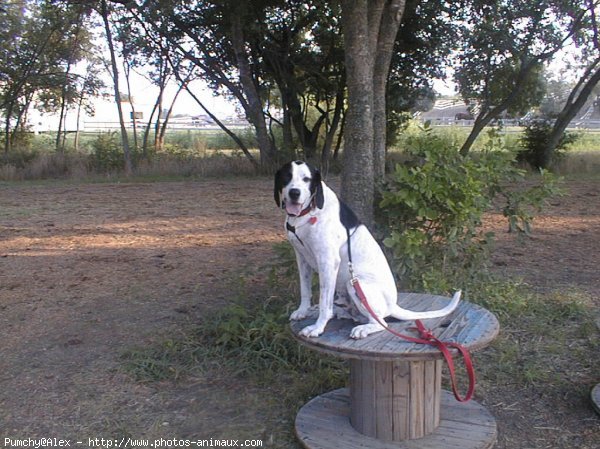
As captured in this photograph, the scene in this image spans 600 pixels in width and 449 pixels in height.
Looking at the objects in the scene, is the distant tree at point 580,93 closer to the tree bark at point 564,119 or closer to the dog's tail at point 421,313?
the tree bark at point 564,119

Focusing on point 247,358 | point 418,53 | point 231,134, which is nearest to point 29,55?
point 231,134

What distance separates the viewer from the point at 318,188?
122 inches

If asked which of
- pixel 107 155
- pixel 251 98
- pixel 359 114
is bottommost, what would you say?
pixel 107 155

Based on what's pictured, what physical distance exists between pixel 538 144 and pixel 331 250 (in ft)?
49.6

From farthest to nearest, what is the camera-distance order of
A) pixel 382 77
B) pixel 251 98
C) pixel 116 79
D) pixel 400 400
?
pixel 116 79 → pixel 251 98 → pixel 382 77 → pixel 400 400

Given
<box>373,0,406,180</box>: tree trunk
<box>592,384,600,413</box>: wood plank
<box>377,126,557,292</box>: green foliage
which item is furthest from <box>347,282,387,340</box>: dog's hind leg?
<box>373,0,406,180</box>: tree trunk

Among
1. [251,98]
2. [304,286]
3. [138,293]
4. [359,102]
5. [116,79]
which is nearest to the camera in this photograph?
[304,286]

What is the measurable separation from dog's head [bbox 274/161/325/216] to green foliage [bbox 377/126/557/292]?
4.52 ft

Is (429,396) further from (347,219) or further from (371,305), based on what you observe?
(347,219)

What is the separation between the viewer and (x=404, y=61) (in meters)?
16.4

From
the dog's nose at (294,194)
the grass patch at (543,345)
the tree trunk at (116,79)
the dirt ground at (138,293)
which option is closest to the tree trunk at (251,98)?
the tree trunk at (116,79)

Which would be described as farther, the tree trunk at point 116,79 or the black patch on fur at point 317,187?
the tree trunk at point 116,79

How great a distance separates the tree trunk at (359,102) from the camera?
4922mm

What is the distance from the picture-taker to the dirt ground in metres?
3.58
